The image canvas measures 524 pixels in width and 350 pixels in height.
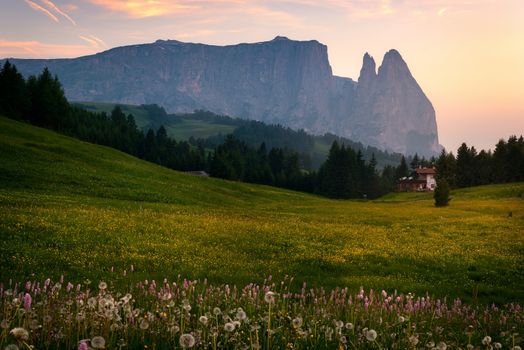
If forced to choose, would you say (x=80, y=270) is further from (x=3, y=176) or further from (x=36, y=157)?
(x=36, y=157)

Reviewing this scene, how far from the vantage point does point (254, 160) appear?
18900cm

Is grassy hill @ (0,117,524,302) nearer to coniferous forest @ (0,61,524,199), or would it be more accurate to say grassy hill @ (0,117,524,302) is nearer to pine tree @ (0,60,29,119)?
pine tree @ (0,60,29,119)

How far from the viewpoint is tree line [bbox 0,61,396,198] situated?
98025 mm

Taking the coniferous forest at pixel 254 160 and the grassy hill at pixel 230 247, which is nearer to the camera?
the grassy hill at pixel 230 247

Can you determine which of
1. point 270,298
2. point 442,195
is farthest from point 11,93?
point 270,298

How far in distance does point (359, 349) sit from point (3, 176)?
149ft

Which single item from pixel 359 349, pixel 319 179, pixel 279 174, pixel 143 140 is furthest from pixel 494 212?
pixel 143 140

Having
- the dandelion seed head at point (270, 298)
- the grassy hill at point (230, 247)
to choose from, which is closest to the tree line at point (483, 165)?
the grassy hill at point (230, 247)

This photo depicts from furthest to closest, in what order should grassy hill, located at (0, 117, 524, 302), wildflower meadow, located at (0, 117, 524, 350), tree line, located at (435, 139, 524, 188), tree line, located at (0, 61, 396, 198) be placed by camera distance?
tree line, located at (435, 139, 524, 188) → tree line, located at (0, 61, 396, 198) → grassy hill, located at (0, 117, 524, 302) → wildflower meadow, located at (0, 117, 524, 350)

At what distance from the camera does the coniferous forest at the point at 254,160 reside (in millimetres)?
101500

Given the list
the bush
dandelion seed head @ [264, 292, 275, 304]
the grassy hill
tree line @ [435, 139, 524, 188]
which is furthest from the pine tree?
tree line @ [435, 139, 524, 188]

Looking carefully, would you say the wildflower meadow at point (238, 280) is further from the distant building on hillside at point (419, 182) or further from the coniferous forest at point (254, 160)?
the distant building on hillside at point (419, 182)

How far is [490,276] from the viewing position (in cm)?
2128

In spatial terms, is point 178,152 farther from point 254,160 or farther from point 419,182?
point 419,182
